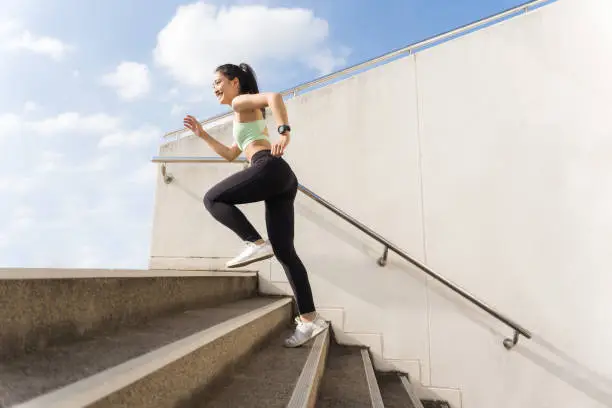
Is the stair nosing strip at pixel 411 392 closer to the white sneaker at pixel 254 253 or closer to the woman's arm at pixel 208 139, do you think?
the white sneaker at pixel 254 253

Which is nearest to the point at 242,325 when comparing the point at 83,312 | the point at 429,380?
the point at 83,312

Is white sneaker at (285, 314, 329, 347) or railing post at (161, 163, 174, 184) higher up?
railing post at (161, 163, 174, 184)

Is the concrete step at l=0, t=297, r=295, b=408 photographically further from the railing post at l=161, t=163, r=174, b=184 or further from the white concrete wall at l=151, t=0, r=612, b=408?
the railing post at l=161, t=163, r=174, b=184

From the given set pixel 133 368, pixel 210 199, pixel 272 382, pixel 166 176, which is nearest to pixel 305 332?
pixel 272 382

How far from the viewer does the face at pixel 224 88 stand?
2023 millimetres

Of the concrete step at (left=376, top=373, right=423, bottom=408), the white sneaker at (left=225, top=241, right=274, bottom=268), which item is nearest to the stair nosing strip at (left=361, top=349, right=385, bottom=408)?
the concrete step at (left=376, top=373, right=423, bottom=408)

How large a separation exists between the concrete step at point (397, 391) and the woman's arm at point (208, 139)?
5.84 ft

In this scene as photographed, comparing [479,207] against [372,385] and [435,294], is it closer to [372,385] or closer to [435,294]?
[435,294]

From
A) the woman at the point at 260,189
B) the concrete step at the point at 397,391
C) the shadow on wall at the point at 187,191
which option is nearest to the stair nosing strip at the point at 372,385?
the concrete step at the point at 397,391

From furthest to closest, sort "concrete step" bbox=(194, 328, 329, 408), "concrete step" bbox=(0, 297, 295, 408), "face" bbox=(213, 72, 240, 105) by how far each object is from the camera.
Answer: "face" bbox=(213, 72, 240, 105) → "concrete step" bbox=(194, 328, 329, 408) → "concrete step" bbox=(0, 297, 295, 408)

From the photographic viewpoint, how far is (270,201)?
1930 mm

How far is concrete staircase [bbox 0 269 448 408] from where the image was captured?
0.76 metres

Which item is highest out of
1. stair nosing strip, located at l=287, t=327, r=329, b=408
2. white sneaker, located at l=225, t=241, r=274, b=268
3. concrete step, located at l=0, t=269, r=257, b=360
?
white sneaker, located at l=225, t=241, r=274, b=268

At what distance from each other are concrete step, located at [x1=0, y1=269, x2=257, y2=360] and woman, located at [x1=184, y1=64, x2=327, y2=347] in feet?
1.42
